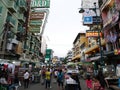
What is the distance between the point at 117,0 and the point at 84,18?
5704 millimetres

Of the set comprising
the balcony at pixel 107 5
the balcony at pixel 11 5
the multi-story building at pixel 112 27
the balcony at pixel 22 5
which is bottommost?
the multi-story building at pixel 112 27

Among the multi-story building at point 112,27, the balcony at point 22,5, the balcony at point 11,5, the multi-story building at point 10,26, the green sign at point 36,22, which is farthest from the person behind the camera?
the balcony at point 22,5

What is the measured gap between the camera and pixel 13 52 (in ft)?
105

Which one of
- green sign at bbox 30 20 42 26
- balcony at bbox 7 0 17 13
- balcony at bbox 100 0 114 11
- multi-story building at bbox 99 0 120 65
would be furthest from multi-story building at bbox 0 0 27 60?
multi-story building at bbox 99 0 120 65

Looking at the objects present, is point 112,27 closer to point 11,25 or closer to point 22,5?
point 11,25

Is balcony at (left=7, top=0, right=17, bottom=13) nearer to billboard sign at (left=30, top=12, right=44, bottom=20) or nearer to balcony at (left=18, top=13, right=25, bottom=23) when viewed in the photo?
billboard sign at (left=30, top=12, right=44, bottom=20)

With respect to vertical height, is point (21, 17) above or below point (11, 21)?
above

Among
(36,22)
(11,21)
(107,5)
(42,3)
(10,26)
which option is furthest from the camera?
(11,21)

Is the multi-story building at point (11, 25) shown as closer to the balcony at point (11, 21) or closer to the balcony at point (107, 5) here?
the balcony at point (11, 21)

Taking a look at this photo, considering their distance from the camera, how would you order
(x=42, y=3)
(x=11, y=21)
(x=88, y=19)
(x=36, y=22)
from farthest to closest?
(x=11, y=21), (x=36, y=22), (x=42, y=3), (x=88, y=19)

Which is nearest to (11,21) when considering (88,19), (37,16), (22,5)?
(37,16)

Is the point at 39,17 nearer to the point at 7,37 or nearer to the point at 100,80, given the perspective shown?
the point at 7,37

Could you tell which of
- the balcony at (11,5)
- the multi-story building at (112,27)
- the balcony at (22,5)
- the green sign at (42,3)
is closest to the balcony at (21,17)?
the balcony at (22,5)

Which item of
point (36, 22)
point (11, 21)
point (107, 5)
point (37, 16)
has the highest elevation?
point (107, 5)
